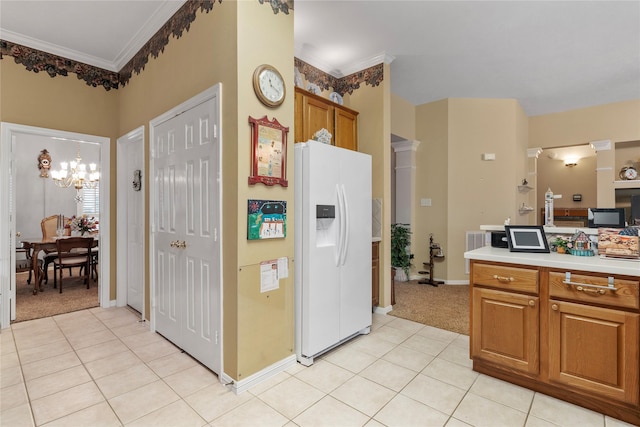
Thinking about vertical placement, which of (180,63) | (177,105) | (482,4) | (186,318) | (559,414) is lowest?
(559,414)

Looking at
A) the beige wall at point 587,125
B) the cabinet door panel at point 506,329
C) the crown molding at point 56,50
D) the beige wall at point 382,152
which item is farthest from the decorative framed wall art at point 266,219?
the beige wall at point 587,125

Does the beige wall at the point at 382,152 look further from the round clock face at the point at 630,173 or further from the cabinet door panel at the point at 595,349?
the round clock face at the point at 630,173

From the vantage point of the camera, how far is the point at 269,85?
2.35m

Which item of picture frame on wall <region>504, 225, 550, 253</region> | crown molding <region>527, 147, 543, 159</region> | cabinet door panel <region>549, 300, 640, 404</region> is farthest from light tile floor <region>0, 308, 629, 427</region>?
crown molding <region>527, 147, 543, 159</region>

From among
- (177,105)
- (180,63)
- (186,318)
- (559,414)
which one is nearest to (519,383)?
(559,414)

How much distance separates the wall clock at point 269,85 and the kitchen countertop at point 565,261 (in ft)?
6.38

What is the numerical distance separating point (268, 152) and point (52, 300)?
4.14 m

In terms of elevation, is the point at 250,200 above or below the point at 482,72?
below

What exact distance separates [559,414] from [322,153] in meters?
2.40

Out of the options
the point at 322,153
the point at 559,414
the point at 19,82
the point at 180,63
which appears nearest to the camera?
the point at 559,414

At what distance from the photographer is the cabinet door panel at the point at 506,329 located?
2123mm

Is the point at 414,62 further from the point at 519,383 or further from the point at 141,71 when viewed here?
the point at 519,383

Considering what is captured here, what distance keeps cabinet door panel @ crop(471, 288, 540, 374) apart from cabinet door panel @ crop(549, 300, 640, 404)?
107 mm

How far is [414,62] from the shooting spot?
406 centimetres
